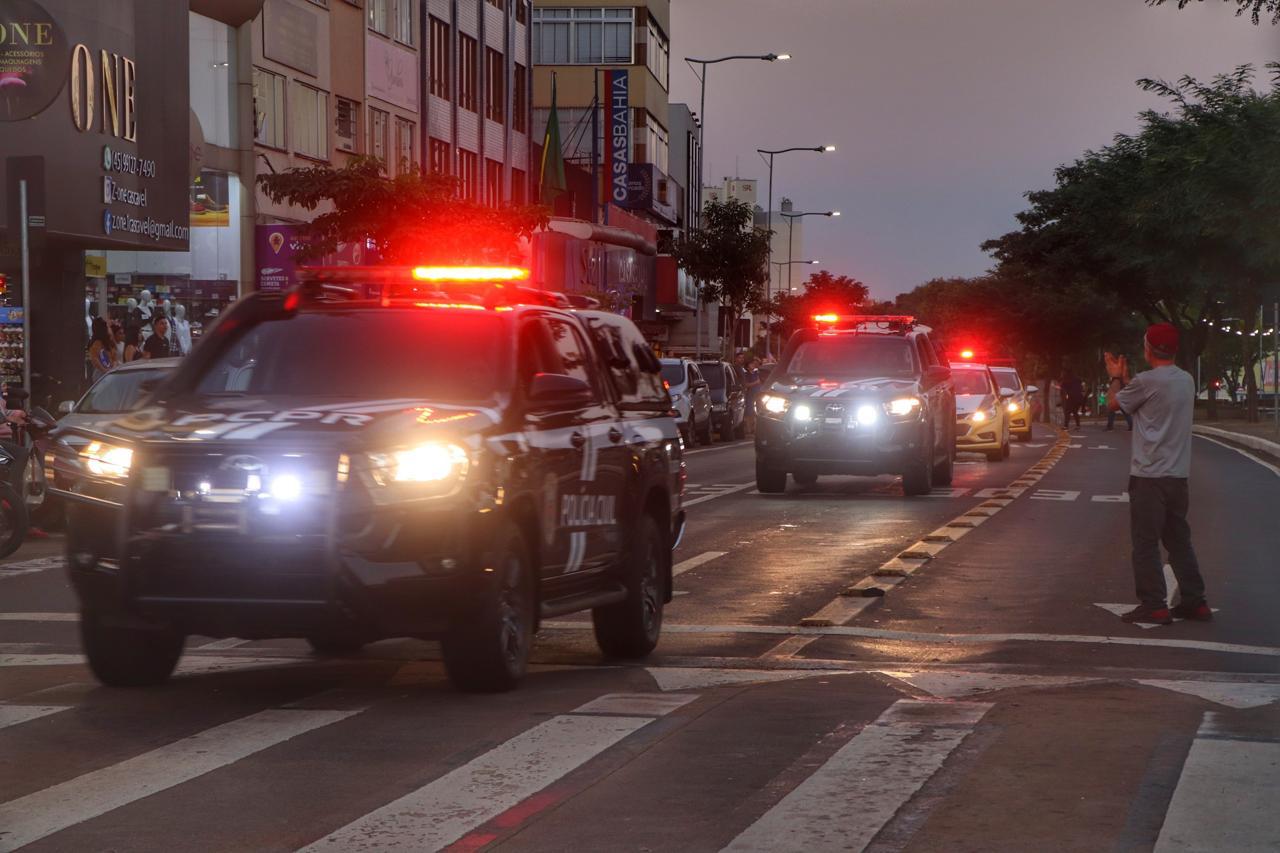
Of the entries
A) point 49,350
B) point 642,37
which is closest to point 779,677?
point 49,350

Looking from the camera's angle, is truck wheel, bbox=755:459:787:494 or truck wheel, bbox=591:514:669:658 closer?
truck wheel, bbox=591:514:669:658

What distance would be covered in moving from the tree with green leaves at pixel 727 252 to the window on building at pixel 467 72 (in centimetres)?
2186

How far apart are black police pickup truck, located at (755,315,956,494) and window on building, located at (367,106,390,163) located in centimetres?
2307

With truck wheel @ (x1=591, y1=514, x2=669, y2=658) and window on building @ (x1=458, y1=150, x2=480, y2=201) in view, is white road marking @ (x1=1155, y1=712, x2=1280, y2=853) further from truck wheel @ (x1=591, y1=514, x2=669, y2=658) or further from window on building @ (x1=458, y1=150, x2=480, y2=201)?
window on building @ (x1=458, y1=150, x2=480, y2=201)

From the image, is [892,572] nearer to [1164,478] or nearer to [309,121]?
[1164,478]

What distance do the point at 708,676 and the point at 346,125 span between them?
121 feet

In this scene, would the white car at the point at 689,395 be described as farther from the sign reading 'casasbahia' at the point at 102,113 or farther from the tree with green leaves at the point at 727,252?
the tree with green leaves at the point at 727,252

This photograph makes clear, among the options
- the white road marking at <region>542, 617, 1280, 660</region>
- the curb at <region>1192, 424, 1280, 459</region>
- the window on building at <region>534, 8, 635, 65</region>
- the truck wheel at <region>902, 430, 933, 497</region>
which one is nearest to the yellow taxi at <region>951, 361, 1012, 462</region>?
the curb at <region>1192, 424, 1280, 459</region>

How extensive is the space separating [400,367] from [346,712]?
164 cm

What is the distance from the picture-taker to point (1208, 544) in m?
18.0

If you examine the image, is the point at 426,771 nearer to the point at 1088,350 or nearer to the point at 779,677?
the point at 779,677

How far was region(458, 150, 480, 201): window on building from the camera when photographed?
55375 mm

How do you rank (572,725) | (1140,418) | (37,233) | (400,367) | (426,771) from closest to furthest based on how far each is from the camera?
(426,771)
(572,725)
(400,367)
(1140,418)
(37,233)

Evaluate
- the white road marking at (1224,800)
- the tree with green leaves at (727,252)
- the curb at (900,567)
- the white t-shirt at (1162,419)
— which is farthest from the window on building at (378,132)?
the white road marking at (1224,800)
